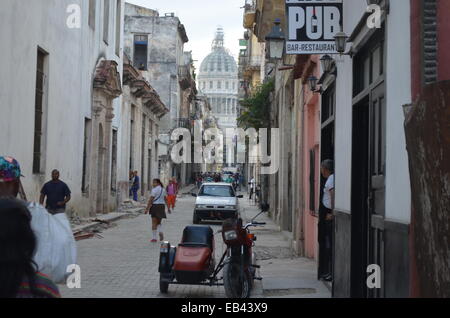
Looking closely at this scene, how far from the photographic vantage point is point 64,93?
20047mm

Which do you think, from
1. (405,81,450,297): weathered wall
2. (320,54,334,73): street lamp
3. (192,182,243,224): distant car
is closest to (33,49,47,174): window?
(192,182,243,224): distant car

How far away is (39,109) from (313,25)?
1052cm

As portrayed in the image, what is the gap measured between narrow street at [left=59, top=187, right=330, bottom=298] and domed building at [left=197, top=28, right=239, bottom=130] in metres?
150

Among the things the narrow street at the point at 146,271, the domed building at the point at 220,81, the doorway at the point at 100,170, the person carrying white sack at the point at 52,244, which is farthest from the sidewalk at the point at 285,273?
the domed building at the point at 220,81

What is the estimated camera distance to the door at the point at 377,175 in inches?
243

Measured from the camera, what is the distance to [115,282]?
1054 cm

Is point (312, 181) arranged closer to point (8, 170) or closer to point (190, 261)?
point (190, 261)

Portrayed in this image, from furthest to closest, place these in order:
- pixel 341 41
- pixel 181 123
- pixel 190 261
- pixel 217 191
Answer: pixel 181 123
pixel 217 191
pixel 190 261
pixel 341 41

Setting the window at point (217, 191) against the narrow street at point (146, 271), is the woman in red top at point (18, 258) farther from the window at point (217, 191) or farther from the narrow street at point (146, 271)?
the window at point (217, 191)

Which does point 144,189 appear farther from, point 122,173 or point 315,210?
point 315,210

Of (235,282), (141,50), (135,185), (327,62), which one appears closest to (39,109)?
(235,282)

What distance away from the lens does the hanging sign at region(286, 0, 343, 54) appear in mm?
8680

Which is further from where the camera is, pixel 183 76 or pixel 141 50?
pixel 183 76

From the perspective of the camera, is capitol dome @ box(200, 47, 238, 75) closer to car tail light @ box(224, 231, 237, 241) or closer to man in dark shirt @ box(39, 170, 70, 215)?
man in dark shirt @ box(39, 170, 70, 215)
